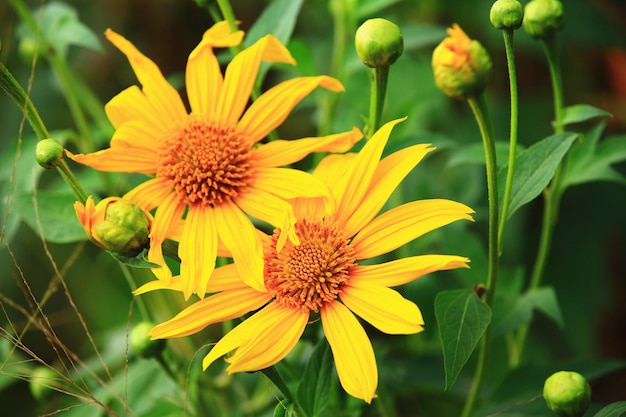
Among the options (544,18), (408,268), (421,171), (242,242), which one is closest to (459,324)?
(408,268)

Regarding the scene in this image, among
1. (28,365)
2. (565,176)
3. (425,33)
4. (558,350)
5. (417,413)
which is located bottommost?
(558,350)

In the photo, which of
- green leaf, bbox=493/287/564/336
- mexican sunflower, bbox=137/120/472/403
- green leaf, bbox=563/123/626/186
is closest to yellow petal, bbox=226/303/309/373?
mexican sunflower, bbox=137/120/472/403

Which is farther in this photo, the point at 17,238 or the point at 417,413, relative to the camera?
the point at 17,238

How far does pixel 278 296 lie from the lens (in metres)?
0.59

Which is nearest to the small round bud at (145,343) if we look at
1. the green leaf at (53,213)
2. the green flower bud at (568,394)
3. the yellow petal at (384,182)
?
the green leaf at (53,213)

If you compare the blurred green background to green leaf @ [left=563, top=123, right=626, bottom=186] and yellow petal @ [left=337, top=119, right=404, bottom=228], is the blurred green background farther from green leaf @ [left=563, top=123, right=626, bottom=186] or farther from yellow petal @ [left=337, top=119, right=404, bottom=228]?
yellow petal @ [left=337, top=119, right=404, bottom=228]

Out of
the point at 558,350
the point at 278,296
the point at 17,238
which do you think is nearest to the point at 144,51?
the point at 17,238

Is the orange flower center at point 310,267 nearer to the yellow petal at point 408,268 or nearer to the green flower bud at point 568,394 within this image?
the yellow petal at point 408,268

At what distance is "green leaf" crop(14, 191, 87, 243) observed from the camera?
28.5 inches

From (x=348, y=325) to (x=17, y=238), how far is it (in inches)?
36.0

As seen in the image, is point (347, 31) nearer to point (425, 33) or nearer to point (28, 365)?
point (425, 33)

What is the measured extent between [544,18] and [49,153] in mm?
393

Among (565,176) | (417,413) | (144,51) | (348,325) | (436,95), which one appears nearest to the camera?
(348,325)

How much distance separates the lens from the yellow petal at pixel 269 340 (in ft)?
1.76
